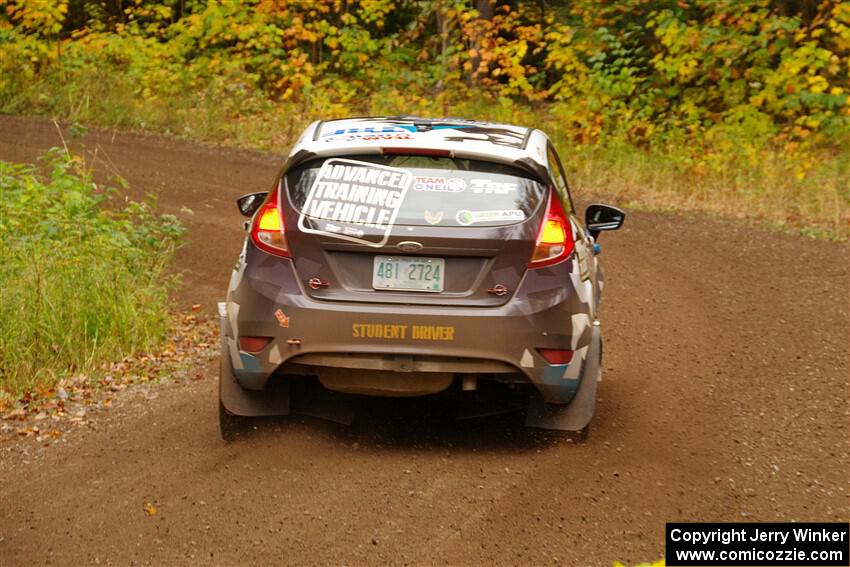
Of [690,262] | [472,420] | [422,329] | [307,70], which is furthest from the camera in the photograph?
[307,70]

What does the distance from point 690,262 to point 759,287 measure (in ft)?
4.33

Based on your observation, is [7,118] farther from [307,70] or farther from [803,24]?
[803,24]

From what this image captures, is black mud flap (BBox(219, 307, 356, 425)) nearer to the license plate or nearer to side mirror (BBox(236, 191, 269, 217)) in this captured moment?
the license plate

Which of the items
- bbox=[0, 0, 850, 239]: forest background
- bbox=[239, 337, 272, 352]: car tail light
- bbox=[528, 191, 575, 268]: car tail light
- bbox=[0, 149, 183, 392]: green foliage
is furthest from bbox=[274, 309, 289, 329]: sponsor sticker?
bbox=[0, 0, 850, 239]: forest background

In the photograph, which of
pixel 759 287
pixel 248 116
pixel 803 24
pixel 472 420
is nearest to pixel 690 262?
pixel 759 287

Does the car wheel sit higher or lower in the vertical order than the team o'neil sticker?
lower

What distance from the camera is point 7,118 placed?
22391 mm

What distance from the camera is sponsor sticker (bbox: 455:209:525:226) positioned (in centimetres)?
630

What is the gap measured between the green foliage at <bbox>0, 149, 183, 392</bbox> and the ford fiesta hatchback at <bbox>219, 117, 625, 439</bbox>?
3103 millimetres

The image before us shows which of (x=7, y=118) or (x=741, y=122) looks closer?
(x=741, y=122)

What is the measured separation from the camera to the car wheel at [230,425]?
6863 millimetres

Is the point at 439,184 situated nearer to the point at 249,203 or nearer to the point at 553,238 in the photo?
the point at 553,238

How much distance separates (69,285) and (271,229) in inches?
151

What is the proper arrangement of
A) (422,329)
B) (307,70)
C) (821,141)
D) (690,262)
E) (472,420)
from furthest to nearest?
(307,70), (821,141), (690,262), (472,420), (422,329)
